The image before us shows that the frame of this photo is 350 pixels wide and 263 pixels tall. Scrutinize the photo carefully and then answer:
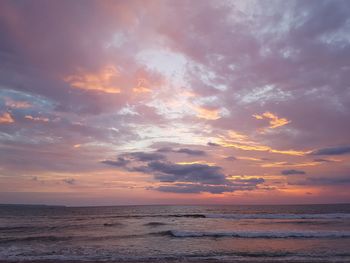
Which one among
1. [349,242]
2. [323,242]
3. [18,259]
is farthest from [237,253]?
[18,259]

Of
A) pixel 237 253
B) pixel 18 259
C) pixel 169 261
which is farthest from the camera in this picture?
pixel 237 253

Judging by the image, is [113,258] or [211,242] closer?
[113,258]

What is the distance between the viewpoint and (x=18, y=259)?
62.6 ft

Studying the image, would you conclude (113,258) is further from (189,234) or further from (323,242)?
(323,242)

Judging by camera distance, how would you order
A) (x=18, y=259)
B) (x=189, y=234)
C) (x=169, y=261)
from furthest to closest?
1. (x=189, y=234)
2. (x=18, y=259)
3. (x=169, y=261)

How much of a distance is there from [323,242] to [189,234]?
478 inches

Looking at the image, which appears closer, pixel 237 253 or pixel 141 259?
pixel 141 259

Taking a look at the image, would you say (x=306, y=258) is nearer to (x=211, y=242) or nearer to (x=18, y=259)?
(x=211, y=242)

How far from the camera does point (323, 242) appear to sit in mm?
25703

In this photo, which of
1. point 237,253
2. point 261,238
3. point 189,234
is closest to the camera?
point 237,253

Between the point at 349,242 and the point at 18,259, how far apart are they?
24130mm

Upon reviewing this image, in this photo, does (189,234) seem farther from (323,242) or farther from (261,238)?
(323,242)

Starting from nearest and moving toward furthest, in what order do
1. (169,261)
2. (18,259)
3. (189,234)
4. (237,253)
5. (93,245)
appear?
(169,261), (18,259), (237,253), (93,245), (189,234)

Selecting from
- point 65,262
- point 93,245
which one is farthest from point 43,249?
point 65,262
